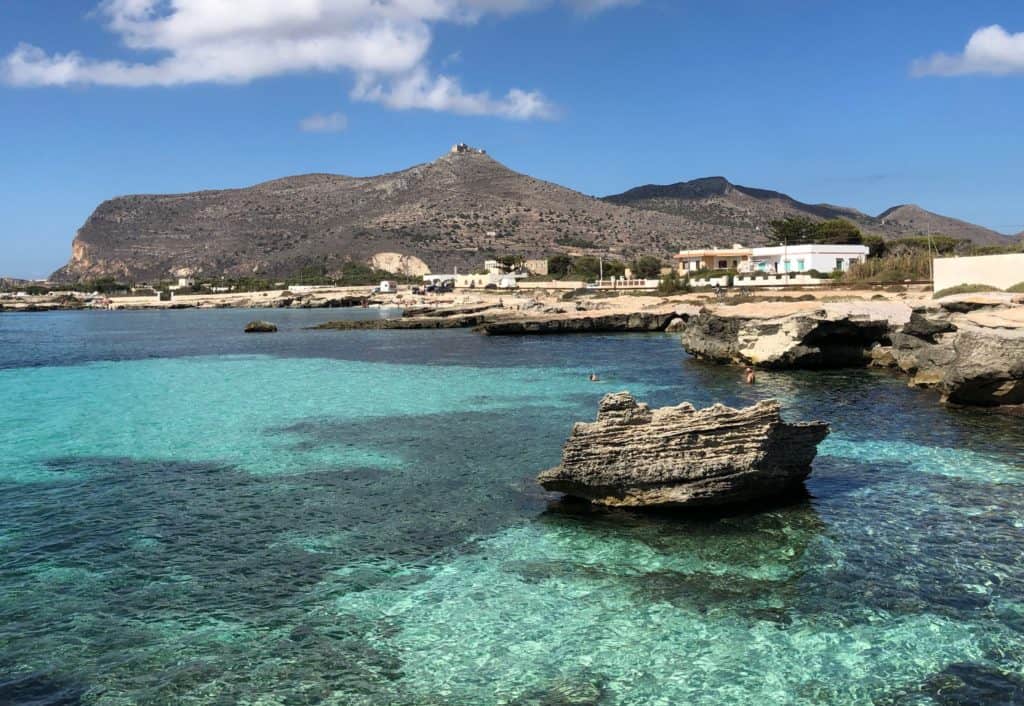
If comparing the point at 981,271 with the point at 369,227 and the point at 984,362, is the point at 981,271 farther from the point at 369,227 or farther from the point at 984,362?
the point at 369,227

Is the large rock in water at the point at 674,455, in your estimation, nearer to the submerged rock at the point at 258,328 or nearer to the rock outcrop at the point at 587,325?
the rock outcrop at the point at 587,325

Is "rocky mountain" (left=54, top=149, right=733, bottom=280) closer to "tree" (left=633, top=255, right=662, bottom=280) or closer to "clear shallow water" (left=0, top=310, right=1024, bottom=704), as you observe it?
"tree" (left=633, top=255, right=662, bottom=280)

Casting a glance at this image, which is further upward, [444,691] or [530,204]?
[530,204]

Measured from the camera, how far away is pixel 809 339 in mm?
28234

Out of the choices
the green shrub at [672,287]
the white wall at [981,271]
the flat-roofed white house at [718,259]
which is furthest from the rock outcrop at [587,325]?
the flat-roofed white house at [718,259]

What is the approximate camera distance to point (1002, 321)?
65.5ft

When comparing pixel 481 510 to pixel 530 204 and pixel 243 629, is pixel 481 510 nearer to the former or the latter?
pixel 243 629

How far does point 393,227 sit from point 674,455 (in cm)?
15678

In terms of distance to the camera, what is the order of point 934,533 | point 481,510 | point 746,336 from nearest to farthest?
point 934,533, point 481,510, point 746,336

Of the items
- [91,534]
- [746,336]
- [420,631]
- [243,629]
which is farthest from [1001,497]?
[746,336]

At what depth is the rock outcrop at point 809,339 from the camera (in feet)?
92.3

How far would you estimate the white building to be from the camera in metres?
76.4

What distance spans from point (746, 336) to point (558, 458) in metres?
16.8

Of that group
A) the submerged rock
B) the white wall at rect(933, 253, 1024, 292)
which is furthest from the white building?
the submerged rock
